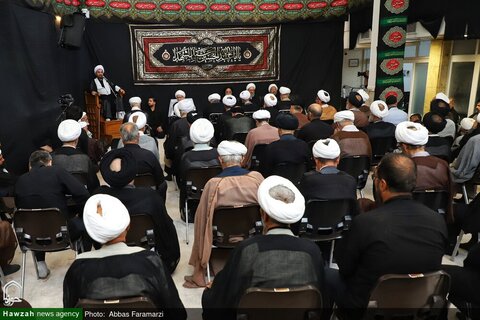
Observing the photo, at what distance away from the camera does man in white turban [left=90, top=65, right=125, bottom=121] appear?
7863mm

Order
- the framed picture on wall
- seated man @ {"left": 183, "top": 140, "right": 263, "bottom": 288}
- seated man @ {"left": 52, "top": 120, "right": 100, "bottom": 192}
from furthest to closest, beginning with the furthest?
the framed picture on wall → seated man @ {"left": 52, "top": 120, "right": 100, "bottom": 192} → seated man @ {"left": 183, "top": 140, "right": 263, "bottom": 288}

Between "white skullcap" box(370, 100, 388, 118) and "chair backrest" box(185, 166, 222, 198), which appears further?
"white skullcap" box(370, 100, 388, 118)

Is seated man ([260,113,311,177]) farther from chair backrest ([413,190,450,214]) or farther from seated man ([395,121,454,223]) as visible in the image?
chair backrest ([413,190,450,214])

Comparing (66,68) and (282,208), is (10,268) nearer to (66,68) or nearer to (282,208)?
(282,208)

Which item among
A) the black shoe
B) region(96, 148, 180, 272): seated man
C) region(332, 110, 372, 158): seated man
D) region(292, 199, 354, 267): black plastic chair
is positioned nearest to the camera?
region(96, 148, 180, 272): seated man

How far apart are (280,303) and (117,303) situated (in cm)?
66

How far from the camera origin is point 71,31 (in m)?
6.23

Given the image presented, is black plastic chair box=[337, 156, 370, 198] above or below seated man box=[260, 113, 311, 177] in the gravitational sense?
below

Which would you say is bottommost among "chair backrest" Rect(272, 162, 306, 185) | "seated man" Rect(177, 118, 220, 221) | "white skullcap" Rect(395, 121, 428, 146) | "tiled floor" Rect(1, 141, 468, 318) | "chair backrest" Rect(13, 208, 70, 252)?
"tiled floor" Rect(1, 141, 468, 318)

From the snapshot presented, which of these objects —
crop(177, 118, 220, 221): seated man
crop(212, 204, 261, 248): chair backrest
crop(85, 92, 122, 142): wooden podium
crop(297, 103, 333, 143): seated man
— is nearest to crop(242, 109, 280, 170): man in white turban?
crop(297, 103, 333, 143): seated man

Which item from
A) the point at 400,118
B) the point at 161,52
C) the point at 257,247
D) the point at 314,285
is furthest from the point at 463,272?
the point at 161,52

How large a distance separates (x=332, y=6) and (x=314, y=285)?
877 cm

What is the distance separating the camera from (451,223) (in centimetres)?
309

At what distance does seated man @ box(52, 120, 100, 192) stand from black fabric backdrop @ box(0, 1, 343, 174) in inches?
48.4
